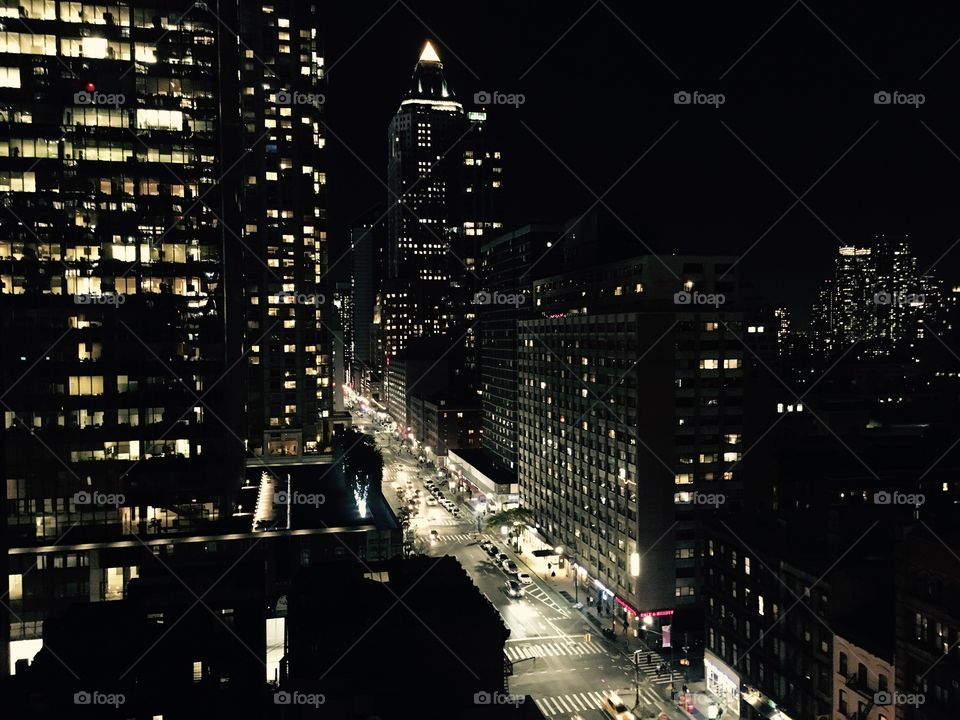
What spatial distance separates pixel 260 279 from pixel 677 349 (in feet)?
236

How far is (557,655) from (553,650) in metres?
0.90

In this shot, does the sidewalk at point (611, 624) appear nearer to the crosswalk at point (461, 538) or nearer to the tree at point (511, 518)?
the tree at point (511, 518)

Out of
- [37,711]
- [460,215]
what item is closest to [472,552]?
[37,711]

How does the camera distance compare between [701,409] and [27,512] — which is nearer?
[27,512]

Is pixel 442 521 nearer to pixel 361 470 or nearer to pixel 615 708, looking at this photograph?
pixel 361 470

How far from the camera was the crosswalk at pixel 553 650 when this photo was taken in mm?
50406

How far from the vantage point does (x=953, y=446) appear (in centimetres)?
6869

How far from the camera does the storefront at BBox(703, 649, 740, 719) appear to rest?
41719 millimetres

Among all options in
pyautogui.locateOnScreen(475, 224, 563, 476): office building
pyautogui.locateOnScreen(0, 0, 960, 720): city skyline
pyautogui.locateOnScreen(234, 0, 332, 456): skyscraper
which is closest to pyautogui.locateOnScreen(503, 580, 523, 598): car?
pyautogui.locateOnScreen(0, 0, 960, 720): city skyline

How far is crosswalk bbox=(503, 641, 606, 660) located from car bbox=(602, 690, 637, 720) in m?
7.89

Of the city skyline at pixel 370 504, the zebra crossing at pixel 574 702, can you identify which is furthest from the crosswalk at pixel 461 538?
the zebra crossing at pixel 574 702

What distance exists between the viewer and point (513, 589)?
63938mm

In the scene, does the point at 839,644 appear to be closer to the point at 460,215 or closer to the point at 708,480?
the point at 708,480

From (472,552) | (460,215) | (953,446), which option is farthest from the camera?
(460,215)
